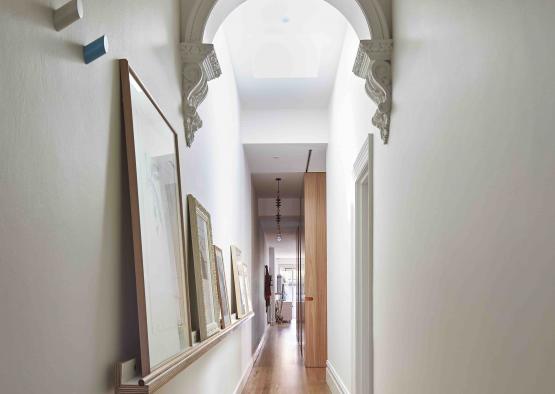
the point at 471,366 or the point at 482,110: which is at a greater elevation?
the point at 482,110

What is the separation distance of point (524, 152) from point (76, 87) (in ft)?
4.04

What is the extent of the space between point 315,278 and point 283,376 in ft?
5.19

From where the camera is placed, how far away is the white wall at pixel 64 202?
139cm

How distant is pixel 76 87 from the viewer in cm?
186

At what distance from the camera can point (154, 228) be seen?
2.61 metres

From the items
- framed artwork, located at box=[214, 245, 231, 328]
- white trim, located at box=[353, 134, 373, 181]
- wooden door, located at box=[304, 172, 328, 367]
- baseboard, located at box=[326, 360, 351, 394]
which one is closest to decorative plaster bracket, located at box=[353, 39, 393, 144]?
white trim, located at box=[353, 134, 373, 181]

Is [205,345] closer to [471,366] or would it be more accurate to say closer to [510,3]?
[471,366]

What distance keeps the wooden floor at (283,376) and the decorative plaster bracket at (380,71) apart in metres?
4.78

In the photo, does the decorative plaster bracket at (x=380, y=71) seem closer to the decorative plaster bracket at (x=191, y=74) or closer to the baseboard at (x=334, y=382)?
the decorative plaster bracket at (x=191, y=74)

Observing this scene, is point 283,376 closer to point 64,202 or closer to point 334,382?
point 334,382

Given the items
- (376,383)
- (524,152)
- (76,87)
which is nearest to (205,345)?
(376,383)

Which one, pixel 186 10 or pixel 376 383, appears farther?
pixel 376 383

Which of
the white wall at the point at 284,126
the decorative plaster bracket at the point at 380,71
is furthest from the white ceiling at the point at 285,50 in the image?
the decorative plaster bracket at the point at 380,71

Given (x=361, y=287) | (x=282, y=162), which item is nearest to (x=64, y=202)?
(x=361, y=287)
